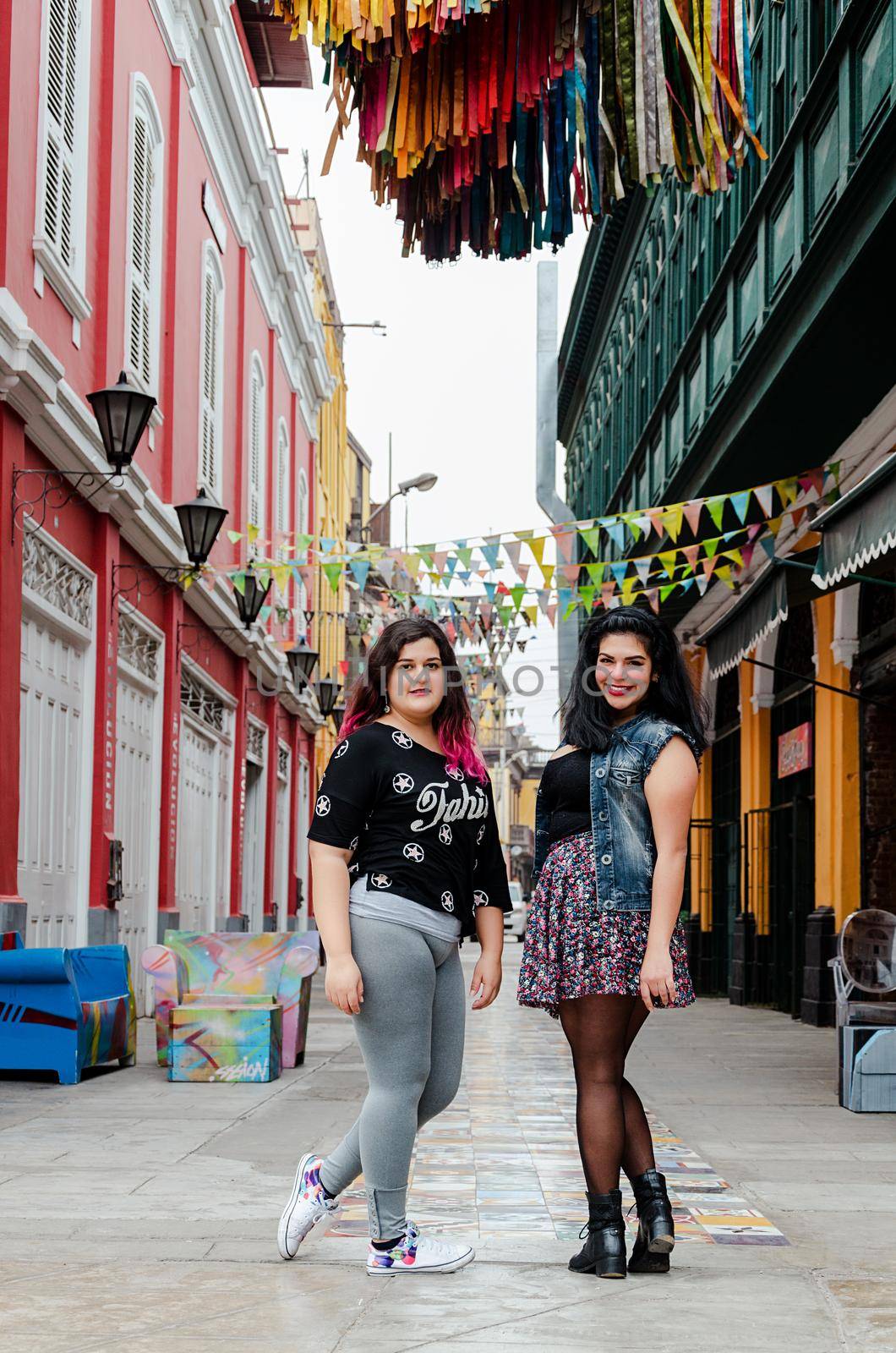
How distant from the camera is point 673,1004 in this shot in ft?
14.1

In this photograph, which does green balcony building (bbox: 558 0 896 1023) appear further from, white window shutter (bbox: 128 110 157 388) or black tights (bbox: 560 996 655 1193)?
white window shutter (bbox: 128 110 157 388)

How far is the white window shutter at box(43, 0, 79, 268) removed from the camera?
11227 millimetres

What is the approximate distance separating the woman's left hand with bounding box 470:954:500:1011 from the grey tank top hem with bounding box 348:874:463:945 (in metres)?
0.27

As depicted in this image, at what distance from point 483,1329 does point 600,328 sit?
89.0 feet

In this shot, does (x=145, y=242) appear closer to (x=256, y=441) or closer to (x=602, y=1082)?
(x=256, y=441)

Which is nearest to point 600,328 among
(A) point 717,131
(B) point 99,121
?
(B) point 99,121

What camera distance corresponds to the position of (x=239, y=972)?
1030 cm

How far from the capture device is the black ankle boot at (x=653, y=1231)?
4332 mm

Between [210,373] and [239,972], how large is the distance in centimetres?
1012

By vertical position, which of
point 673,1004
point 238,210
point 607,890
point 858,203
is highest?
point 238,210

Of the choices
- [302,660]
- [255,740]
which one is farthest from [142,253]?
[255,740]

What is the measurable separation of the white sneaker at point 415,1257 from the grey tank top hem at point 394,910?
79cm

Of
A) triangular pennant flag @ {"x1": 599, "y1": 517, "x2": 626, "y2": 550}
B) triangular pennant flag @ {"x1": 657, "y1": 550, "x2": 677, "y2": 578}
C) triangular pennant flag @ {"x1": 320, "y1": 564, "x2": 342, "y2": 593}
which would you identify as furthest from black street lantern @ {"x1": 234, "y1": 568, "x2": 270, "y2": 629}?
triangular pennant flag @ {"x1": 657, "y1": 550, "x2": 677, "y2": 578}

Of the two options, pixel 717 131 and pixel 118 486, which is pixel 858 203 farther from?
pixel 118 486
